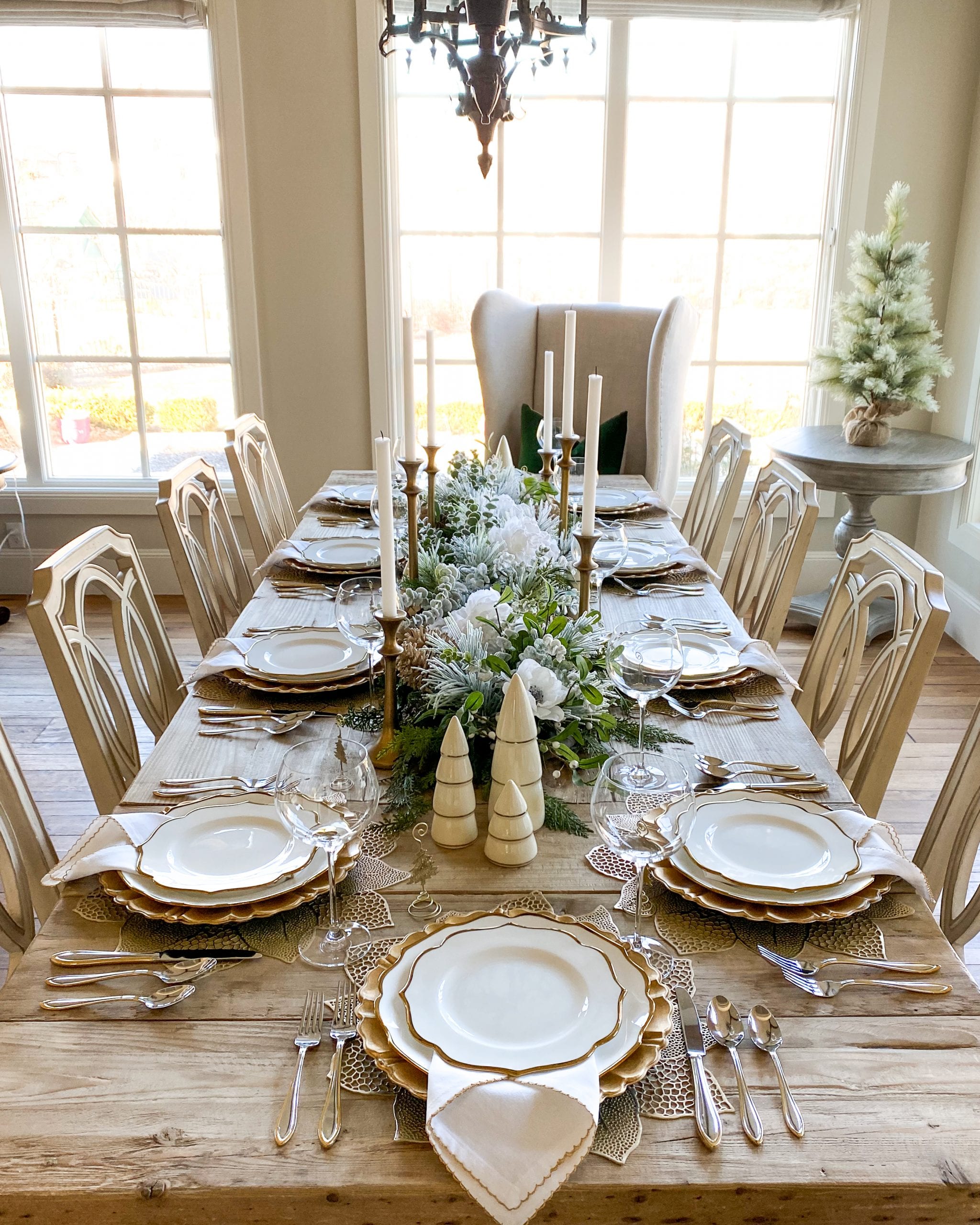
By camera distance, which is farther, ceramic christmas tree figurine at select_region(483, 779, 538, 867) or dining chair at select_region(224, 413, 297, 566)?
dining chair at select_region(224, 413, 297, 566)

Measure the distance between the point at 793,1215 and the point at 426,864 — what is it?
429mm

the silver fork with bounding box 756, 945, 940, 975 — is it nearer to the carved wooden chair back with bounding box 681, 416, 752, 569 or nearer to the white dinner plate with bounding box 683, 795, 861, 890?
the white dinner plate with bounding box 683, 795, 861, 890

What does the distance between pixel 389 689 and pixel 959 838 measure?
74cm

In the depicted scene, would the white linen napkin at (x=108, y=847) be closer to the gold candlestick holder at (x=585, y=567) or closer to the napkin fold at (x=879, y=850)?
the gold candlestick holder at (x=585, y=567)

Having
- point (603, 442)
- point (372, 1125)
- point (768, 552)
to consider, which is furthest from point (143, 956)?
point (603, 442)

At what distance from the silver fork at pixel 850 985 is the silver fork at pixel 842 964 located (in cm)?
1

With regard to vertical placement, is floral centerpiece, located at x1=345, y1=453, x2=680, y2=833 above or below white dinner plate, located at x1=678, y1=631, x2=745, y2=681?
above

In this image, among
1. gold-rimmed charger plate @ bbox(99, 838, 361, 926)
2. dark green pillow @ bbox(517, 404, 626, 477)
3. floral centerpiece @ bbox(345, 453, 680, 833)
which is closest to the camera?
gold-rimmed charger plate @ bbox(99, 838, 361, 926)

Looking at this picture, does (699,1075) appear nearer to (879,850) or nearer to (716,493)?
(879,850)

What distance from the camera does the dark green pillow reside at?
3.23 meters

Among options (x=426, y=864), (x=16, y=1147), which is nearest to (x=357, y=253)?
(x=426, y=864)

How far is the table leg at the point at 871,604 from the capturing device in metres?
3.53

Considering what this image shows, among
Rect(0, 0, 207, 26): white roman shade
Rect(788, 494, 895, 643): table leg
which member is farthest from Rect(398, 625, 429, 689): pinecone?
Rect(0, 0, 207, 26): white roman shade

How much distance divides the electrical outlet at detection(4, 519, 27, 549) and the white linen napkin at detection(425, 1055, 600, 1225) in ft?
12.1
